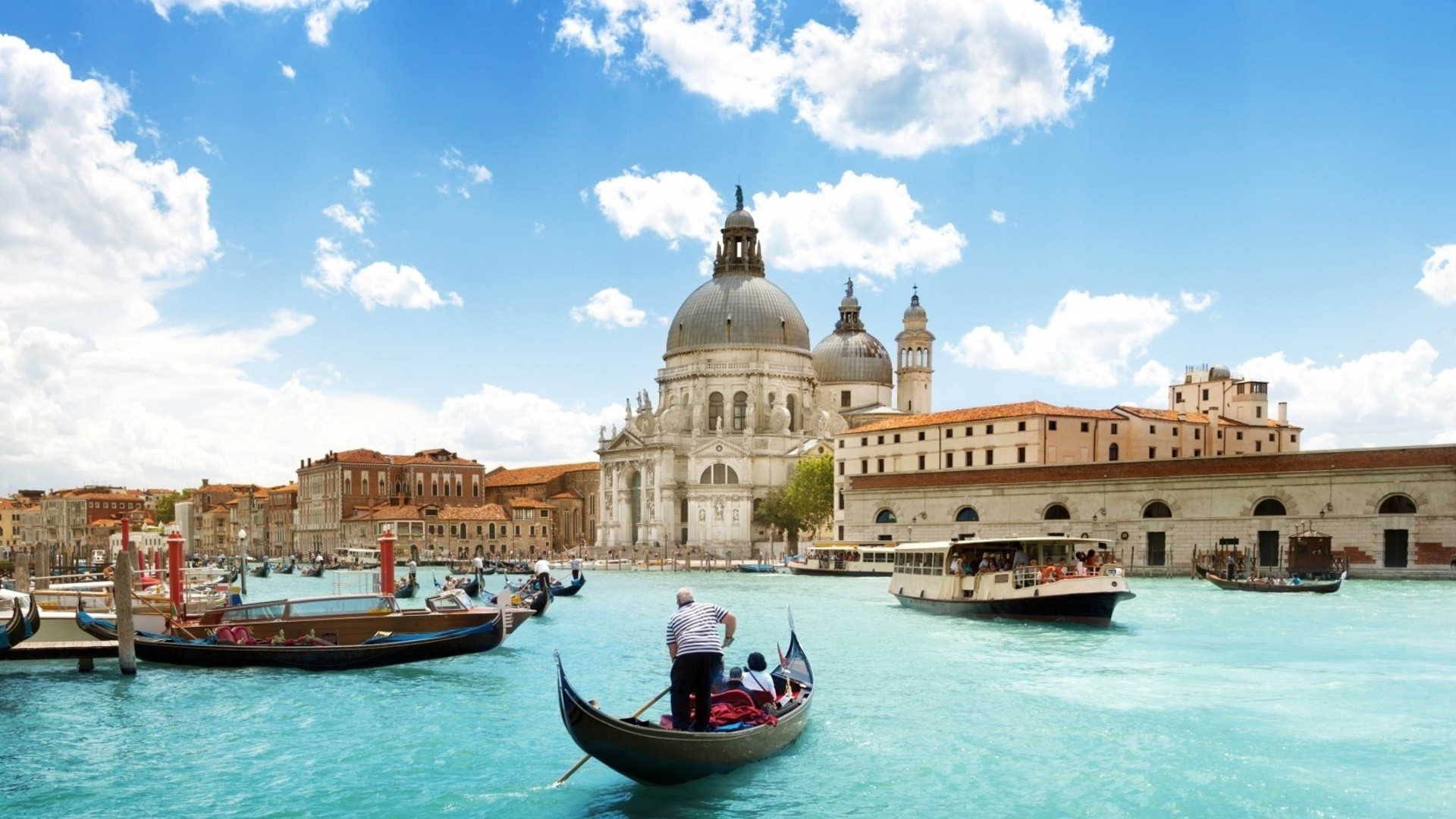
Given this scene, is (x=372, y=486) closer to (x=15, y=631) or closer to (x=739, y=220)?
(x=739, y=220)

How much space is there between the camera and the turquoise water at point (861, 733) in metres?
12.5

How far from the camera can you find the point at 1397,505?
4094 centimetres

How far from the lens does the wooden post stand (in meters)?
19.7

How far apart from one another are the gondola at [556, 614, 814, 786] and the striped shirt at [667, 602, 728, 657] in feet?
2.50

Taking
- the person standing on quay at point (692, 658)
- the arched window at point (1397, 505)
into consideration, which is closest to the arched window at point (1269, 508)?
the arched window at point (1397, 505)

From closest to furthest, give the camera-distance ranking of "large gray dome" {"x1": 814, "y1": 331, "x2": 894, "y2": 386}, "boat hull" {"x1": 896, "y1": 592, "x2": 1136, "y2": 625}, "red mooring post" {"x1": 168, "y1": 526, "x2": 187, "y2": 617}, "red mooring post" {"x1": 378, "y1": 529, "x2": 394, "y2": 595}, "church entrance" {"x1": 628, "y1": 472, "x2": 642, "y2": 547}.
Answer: "red mooring post" {"x1": 168, "y1": 526, "x2": 187, "y2": 617}, "boat hull" {"x1": 896, "y1": 592, "x2": 1136, "y2": 625}, "red mooring post" {"x1": 378, "y1": 529, "x2": 394, "y2": 595}, "church entrance" {"x1": 628, "y1": 472, "x2": 642, "y2": 547}, "large gray dome" {"x1": 814, "y1": 331, "x2": 894, "y2": 386}

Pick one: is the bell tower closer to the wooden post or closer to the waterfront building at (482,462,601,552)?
the waterfront building at (482,462,601,552)

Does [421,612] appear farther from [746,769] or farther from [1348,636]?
[1348,636]

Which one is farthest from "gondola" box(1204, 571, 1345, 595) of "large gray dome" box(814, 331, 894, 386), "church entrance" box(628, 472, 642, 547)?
"large gray dome" box(814, 331, 894, 386)

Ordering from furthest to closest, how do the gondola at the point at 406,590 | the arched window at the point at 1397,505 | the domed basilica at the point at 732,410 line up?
the domed basilica at the point at 732,410 < the gondola at the point at 406,590 < the arched window at the point at 1397,505

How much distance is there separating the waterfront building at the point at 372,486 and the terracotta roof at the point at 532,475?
3384 millimetres

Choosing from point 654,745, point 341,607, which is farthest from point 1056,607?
point 654,745

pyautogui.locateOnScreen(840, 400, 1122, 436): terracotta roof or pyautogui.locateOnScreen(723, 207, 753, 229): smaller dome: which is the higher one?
pyautogui.locateOnScreen(723, 207, 753, 229): smaller dome

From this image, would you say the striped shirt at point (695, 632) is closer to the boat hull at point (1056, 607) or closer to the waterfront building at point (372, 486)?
the boat hull at point (1056, 607)
